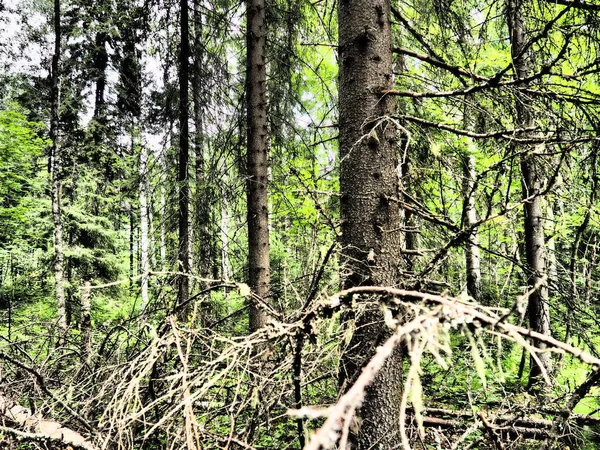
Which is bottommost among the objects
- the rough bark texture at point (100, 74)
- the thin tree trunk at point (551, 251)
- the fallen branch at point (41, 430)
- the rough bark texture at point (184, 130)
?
the fallen branch at point (41, 430)

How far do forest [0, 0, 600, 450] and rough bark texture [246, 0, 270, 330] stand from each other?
0.04 metres

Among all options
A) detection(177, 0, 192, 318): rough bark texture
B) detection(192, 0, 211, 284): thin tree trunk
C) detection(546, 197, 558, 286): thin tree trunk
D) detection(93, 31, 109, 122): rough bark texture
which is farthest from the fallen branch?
detection(93, 31, 109, 122): rough bark texture

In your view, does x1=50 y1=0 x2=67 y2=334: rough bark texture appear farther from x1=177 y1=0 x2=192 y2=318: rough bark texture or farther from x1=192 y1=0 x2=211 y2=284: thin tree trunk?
x1=192 y1=0 x2=211 y2=284: thin tree trunk

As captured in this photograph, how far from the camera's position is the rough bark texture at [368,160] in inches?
86.4

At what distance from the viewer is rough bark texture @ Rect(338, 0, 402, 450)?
2193mm

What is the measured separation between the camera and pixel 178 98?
860 centimetres

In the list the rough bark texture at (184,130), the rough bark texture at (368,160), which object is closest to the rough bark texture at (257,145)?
the rough bark texture at (184,130)

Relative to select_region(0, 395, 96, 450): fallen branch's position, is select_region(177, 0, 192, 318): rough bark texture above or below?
above

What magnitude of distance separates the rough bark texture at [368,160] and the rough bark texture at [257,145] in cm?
332

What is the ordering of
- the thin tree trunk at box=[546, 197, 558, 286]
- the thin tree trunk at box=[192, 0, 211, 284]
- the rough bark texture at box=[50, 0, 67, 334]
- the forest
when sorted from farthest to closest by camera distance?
the rough bark texture at box=[50, 0, 67, 334] < the thin tree trunk at box=[192, 0, 211, 284] < the thin tree trunk at box=[546, 197, 558, 286] < the forest

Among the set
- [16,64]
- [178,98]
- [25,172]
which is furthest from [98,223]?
[16,64]

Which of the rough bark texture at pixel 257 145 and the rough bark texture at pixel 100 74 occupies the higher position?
the rough bark texture at pixel 100 74

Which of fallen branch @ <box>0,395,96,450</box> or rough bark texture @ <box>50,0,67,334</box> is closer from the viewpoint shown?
fallen branch @ <box>0,395,96,450</box>

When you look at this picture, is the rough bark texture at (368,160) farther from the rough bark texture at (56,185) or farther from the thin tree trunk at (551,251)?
the rough bark texture at (56,185)
